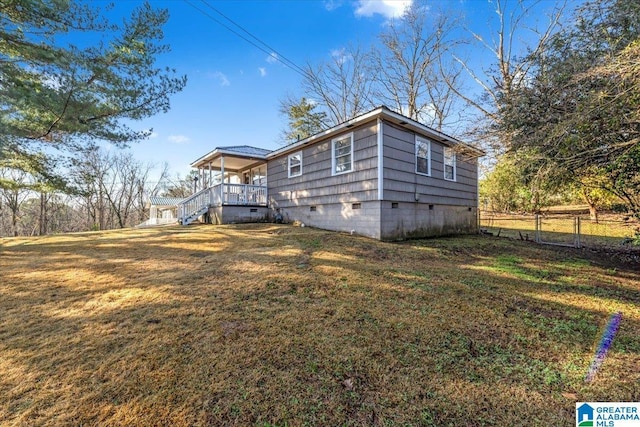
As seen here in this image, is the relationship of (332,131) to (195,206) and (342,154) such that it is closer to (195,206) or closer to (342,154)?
(342,154)

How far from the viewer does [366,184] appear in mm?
8297

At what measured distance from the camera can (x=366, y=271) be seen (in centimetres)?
489

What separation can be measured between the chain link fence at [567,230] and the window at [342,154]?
22.2ft

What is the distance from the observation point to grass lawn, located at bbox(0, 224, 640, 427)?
1961mm

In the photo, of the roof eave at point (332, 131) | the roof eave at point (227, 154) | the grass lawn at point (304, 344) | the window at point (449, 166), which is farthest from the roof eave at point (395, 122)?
the grass lawn at point (304, 344)

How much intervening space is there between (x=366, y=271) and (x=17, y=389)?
4.17m

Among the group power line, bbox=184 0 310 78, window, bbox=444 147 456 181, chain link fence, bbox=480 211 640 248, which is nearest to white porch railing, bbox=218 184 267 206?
power line, bbox=184 0 310 78

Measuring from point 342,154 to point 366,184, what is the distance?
5.11 feet

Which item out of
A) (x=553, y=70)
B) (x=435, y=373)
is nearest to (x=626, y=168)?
(x=553, y=70)

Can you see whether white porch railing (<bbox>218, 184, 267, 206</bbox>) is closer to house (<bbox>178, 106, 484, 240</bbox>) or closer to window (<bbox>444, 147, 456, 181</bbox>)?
house (<bbox>178, 106, 484, 240</bbox>)

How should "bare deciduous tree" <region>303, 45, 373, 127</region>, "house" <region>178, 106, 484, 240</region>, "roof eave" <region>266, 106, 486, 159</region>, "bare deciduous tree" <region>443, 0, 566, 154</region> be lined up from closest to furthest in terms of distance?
"bare deciduous tree" <region>443, 0, 566, 154</region> → "roof eave" <region>266, 106, 486, 159</region> → "house" <region>178, 106, 484, 240</region> → "bare deciduous tree" <region>303, 45, 373, 127</region>

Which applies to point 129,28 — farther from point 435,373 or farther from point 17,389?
point 435,373

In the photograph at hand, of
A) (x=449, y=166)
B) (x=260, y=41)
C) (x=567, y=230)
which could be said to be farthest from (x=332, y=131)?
(x=567, y=230)

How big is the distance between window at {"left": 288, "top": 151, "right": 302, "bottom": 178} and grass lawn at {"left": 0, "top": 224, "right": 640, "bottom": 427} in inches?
245
